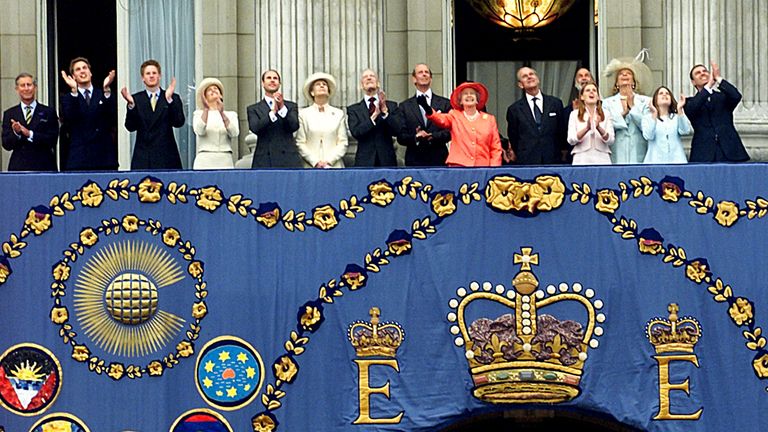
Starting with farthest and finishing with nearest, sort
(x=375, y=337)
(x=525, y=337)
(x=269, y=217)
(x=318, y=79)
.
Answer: (x=318, y=79)
(x=269, y=217)
(x=375, y=337)
(x=525, y=337)

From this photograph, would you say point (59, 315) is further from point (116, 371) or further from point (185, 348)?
point (185, 348)

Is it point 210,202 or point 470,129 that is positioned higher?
point 470,129

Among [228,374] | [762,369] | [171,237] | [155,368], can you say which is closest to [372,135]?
[171,237]

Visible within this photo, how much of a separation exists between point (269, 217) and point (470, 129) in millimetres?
2296

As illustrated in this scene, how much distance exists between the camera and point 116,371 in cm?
2356

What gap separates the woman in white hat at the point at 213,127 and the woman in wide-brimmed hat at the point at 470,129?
212 centimetres

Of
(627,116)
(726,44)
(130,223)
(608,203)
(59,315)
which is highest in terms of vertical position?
(726,44)

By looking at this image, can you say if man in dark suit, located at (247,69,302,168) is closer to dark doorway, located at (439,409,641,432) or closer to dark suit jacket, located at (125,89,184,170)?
dark suit jacket, located at (125,89,184,170)

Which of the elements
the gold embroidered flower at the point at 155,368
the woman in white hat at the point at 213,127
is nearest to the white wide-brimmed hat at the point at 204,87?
the woman in white hat at the point at 213,127

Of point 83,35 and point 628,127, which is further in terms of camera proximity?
point 83,35

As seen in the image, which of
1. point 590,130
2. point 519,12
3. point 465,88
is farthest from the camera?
point 519,12

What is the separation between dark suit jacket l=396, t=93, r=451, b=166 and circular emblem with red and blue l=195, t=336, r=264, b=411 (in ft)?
9.39

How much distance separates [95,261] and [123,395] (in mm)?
1330

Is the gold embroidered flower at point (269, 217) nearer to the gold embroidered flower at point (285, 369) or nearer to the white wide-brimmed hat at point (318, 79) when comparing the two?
the gold embroidered flower at point (285, 369)
